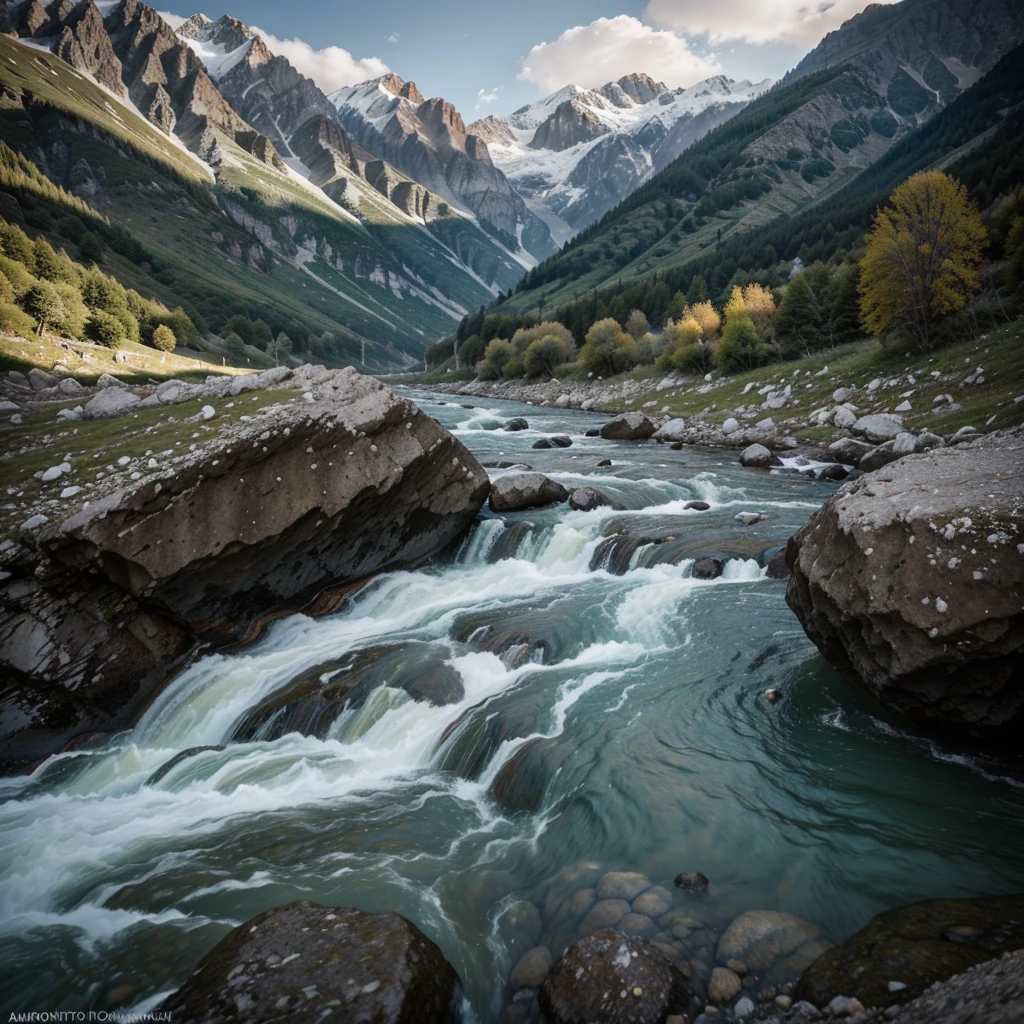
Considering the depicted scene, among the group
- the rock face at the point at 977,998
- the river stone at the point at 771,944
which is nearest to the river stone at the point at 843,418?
the river stone at the point at 771,944

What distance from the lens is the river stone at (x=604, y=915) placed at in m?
7.66

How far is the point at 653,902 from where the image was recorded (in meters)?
7.89

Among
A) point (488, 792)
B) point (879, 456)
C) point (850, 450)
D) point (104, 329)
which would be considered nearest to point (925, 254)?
point (850, 450)

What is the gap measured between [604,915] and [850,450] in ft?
112

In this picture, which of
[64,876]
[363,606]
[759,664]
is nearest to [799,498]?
[759,664]

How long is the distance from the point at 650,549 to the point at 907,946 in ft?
51.6

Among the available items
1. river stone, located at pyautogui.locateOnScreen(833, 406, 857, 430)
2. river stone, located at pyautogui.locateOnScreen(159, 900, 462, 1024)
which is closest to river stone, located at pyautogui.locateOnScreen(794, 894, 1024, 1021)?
river stone, located at pyautogui.locateOnScreen(159, 900, 462, 1024)

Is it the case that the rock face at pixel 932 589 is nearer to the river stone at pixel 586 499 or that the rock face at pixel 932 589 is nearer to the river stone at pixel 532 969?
the river stone at pixel 532 969

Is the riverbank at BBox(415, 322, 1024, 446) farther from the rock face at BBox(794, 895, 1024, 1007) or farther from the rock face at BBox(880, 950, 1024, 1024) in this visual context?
the rock face at BBox(880, 950, 1024, 1024)

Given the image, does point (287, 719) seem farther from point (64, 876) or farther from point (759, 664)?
point (759, 664)

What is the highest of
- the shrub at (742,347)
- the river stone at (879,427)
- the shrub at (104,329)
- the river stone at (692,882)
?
the shrub at (104,329)

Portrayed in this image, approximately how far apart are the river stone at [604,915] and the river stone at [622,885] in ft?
0.39

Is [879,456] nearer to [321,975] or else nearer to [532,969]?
[532,969]

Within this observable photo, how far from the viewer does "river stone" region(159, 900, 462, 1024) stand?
5.79 meters
